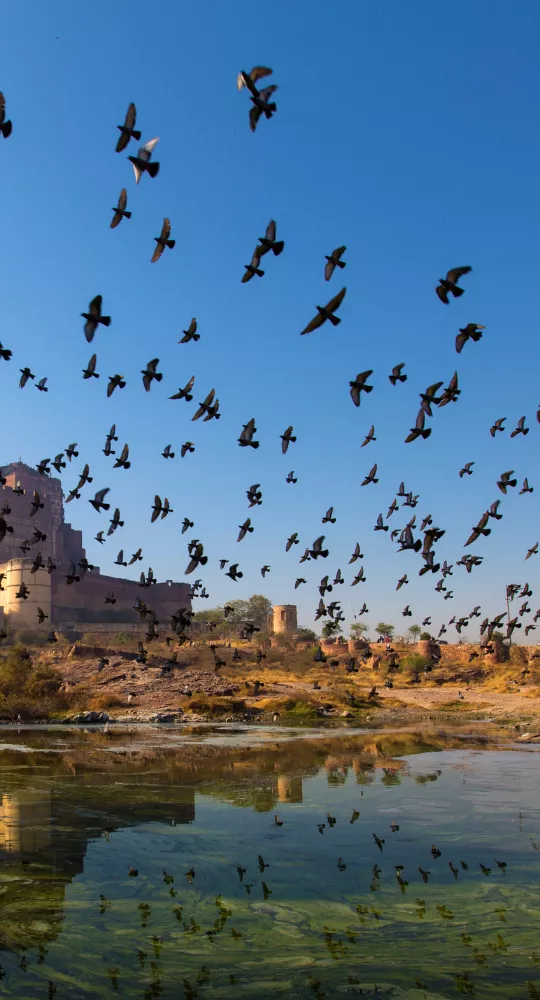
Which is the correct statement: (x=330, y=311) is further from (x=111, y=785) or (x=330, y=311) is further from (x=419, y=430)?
(x=111, y=785)

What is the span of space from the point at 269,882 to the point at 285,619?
82.5 m

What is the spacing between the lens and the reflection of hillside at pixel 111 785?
10.7 metres

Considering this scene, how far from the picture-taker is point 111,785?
18.9m

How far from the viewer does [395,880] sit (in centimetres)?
1099

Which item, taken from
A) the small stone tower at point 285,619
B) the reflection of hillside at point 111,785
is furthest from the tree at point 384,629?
the reflection of hillside at point 111,785

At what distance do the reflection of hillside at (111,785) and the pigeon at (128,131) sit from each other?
9459mm

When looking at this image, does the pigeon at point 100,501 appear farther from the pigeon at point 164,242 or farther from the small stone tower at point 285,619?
the small stone tower at point 285,619

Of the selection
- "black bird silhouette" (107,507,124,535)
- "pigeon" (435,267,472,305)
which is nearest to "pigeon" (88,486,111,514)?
"black bird silhouette" (107,507,124,535)

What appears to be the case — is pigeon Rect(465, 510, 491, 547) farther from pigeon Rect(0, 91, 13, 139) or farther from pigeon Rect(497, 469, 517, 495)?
pigeon Rect(0, 91, 13, 139)

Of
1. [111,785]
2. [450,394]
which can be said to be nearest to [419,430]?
[450,394]

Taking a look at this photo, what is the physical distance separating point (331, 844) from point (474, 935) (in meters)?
4.47

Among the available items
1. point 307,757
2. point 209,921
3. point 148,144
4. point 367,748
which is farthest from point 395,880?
point 367,748

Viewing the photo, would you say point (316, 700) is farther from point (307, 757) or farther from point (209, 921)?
point (209, 921)

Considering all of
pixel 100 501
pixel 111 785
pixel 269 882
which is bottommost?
pixel 111 785
